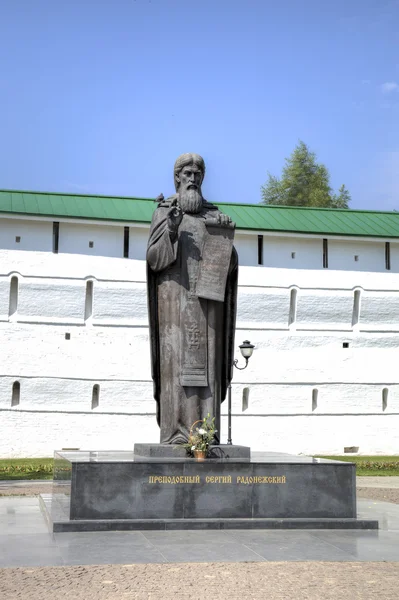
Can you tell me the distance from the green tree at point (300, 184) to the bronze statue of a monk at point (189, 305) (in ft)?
121

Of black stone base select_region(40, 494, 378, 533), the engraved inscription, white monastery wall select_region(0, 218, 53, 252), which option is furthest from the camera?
white monastery wall select_region(0, 218, 53, 252)

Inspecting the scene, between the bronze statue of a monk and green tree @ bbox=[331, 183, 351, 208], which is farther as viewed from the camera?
green tree @ bbox=[331, 183, 351, 208]

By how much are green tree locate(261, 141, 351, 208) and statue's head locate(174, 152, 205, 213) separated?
1448 inches

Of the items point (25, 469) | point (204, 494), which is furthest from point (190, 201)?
point (25, 469)

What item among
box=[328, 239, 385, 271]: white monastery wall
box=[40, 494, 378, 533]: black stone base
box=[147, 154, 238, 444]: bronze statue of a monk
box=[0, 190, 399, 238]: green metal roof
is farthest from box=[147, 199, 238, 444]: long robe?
box=[328, 239, 385, 271]: white monastery wall

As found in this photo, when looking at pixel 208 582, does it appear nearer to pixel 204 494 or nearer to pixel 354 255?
pixel 204 494

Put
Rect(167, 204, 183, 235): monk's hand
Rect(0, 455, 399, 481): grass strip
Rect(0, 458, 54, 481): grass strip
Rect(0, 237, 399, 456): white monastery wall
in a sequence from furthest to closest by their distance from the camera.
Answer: Rect(0, 237, 399, 456): white monastery wall < Rect(0, 455, 399, 481): grass strip < Rect(0, 458, 54, 481): grass strip < Rect(167, 204, 183, 235): monk's hand

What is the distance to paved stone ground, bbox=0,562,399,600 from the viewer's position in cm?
540

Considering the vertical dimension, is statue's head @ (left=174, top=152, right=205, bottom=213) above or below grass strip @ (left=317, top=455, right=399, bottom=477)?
above

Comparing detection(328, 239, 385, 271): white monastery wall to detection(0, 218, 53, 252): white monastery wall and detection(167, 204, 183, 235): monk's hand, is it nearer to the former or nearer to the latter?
detection(0, 218, 53, 252): white monastery wall

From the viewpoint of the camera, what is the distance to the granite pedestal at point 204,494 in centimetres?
767

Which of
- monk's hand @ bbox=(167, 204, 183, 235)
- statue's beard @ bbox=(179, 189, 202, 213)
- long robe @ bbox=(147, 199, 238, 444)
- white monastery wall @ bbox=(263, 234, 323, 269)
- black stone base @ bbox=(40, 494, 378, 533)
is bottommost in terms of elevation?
black stone base @ bbox=(40, 494, 378, 533)

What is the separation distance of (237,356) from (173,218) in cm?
2053

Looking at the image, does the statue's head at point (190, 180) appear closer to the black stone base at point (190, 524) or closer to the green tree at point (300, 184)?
the black stone base at point (190, 524)
